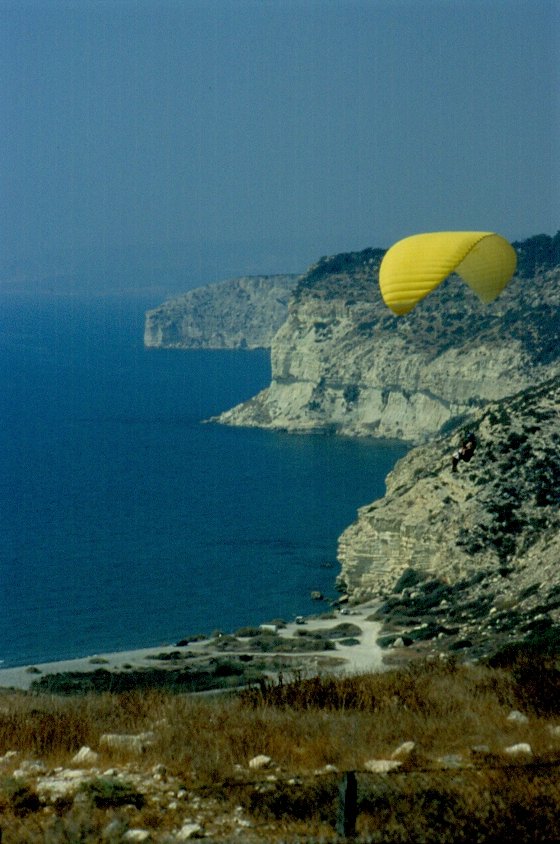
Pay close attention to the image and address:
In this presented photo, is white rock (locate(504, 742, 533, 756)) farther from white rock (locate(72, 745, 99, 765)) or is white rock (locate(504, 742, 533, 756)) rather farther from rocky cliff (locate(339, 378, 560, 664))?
rocky cliff (locate(339, 378, 560, 664))

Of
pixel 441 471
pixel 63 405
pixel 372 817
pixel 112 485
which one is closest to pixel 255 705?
pixel 372 817

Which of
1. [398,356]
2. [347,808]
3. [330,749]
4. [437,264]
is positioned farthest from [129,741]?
[398,356]

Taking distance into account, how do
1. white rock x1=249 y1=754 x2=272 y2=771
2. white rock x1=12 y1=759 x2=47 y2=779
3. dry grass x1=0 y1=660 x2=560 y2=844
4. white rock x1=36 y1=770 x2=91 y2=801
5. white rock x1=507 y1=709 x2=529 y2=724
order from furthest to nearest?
1. white rock x1=507 y1=709 x2=529 y2=724
2. white rock x1=249 y1=754 x2=272 y2=771
3. white rock x1=12 y1=759 x2=47 y2=779
4. white rock x1=36 y1=770 x2=91 y2=801
5. dry grass x1=0 y1=660 x2=560 y2=844

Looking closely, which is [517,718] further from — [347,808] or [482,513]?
[482,513]

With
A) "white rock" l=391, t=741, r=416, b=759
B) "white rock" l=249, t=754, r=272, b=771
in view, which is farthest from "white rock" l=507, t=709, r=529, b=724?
"white rock" l=249, t=754, r=272, b=771

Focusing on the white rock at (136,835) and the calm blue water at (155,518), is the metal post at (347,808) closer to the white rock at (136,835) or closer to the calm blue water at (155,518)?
the white rock at (136,835)

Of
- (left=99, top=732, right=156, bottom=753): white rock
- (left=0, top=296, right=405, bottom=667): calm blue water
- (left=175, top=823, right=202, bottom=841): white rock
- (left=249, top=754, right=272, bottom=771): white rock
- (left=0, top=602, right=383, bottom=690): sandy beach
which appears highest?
(left=175, top=823, right=202, bottom=841): white rock
